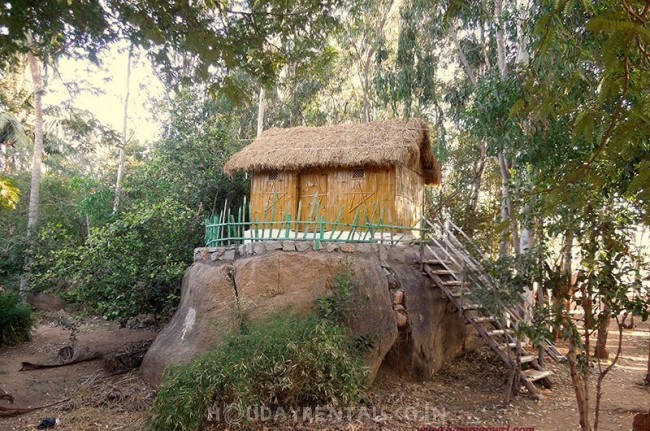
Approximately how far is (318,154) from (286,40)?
5.21 metres

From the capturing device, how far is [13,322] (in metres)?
11.1

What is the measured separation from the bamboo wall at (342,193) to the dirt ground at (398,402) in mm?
3363

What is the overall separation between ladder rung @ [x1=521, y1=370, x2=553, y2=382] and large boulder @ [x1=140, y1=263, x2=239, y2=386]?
440cm

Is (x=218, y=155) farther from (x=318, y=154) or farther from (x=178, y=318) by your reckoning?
(x=178, y=318)

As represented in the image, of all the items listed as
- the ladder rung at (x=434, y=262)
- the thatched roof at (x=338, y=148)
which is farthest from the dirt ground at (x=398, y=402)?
the thatched roof at (x=338, y=148)

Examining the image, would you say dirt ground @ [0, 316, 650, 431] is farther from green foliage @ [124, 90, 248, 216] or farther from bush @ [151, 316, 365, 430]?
green foliage @ [124, 90, 248, 216]

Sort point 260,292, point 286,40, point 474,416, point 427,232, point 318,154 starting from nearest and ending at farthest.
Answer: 1. point 286,40
2. point 474,416
3. point 260,292
4. point 427,232
5. point 318,154

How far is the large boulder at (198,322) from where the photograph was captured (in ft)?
22.0

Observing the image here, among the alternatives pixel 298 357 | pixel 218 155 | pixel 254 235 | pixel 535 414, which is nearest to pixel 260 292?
pixel 254 235

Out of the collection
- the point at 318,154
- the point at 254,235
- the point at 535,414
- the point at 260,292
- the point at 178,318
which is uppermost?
the point at 318,154

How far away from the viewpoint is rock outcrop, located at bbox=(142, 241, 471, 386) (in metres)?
6.70

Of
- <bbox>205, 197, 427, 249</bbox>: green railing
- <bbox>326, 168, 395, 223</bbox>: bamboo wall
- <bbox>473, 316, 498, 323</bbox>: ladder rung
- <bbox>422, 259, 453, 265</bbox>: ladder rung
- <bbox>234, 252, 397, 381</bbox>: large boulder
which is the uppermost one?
<bbox>326, 168, 395, 223</bbox>: bamboo wall

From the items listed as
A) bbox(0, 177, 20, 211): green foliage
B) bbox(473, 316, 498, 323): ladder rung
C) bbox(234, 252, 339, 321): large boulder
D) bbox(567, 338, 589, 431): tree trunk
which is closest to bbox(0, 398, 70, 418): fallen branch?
bbox(0, 177, 20, 211): green foliage

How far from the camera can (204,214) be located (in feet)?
37.0
